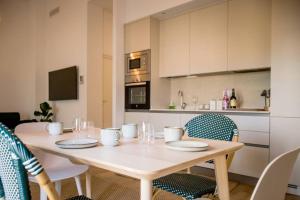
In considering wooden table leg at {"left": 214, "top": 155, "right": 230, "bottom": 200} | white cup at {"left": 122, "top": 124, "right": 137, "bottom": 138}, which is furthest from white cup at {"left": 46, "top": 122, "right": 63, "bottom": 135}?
wooden table leg at {"left": 214, "top": 155, "right": 230, "bottom": 200}

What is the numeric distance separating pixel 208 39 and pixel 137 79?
1233 mm

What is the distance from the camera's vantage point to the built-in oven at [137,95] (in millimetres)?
3711

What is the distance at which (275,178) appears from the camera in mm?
583

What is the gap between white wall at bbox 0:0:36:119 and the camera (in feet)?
19.3

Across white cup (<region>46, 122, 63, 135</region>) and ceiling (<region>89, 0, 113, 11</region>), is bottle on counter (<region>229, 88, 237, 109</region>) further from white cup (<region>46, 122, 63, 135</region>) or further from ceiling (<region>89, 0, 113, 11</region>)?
ceiling (<region>89, 0, 113, 11</region>)

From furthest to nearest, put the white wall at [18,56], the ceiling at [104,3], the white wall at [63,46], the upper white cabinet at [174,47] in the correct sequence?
the white wall at [18,56]
the white wall at [63,46]
the ceiling at [104,3]
the upper white cabinet at [174,47]

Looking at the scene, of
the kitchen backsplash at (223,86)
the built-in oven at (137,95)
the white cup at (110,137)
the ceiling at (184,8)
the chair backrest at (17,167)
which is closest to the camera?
the chair backrest at (17,167)

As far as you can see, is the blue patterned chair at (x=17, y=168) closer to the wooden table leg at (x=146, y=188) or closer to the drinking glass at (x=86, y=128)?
the wooden table leg at (x=146, y=188)

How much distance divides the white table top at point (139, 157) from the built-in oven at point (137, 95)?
244 cm

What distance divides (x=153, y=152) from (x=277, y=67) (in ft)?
6.51

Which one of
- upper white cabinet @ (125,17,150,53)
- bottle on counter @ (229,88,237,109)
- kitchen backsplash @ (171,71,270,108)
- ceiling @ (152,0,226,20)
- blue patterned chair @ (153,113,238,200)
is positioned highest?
ceiling @ (152,0,226,20)

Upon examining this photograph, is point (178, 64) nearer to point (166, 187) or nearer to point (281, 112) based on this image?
point (281, 112)

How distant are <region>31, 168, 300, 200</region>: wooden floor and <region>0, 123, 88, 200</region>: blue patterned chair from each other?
62.1 inches

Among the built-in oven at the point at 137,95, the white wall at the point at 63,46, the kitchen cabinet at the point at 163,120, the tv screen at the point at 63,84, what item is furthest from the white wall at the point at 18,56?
the kitchen cabinet at the point at 163,120
